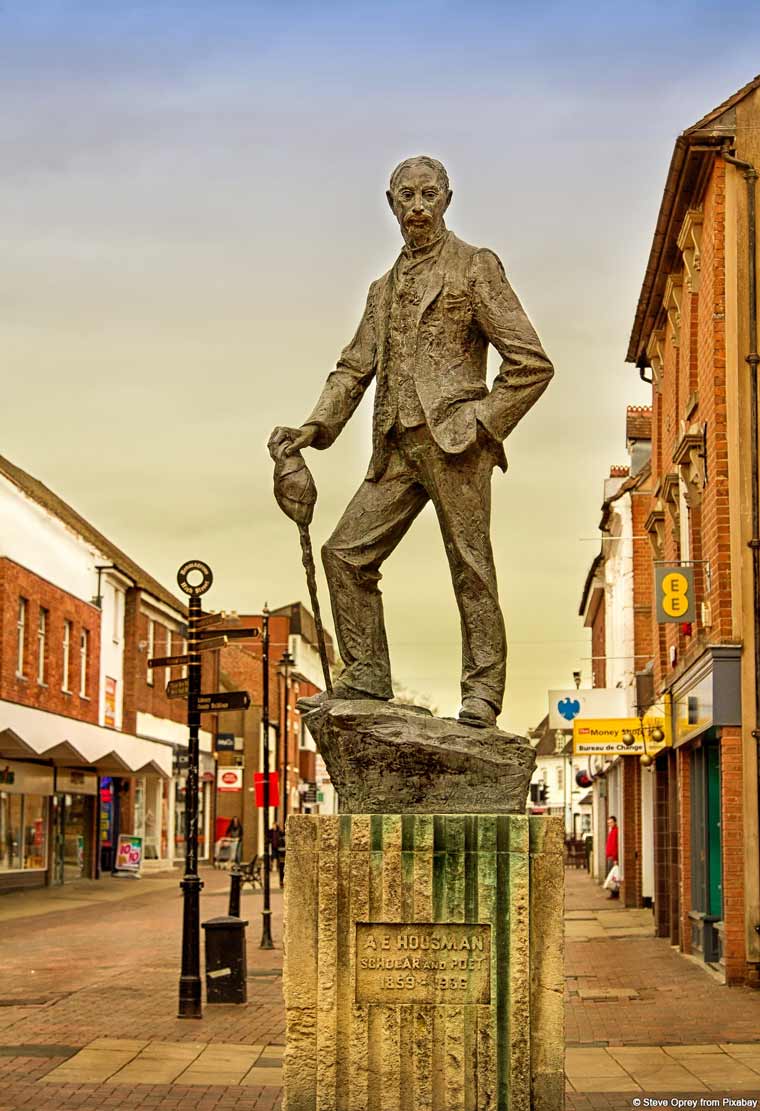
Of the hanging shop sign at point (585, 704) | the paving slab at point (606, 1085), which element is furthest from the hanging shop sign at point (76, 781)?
the paving slab at point (606, 1085)

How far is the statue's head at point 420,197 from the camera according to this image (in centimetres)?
830

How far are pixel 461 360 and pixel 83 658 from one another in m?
38.9

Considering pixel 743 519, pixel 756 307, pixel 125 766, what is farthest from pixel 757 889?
pixel 125 766

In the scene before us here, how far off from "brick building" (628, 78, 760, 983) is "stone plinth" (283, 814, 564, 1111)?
10.9m

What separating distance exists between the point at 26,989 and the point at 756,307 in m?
10.7

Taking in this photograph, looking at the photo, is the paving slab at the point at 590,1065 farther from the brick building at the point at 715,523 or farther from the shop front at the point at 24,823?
the shop front at the point at 24,823

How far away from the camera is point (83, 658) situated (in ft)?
151

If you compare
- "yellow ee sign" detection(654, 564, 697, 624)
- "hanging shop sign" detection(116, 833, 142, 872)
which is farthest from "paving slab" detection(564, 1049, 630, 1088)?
"hanging shop sign" detection(116, 833, 142, 872)

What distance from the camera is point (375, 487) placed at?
8.45 m

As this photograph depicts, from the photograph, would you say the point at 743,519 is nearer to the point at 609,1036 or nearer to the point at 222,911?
the point at 609,1036

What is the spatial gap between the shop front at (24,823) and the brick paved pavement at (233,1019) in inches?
411

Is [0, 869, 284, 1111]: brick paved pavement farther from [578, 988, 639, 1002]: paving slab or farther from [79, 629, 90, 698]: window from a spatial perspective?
[79, 629, 90, 698]: window

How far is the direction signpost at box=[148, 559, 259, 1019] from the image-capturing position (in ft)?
50.2

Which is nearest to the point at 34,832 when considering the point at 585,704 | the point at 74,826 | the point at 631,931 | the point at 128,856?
the point at 74,826
